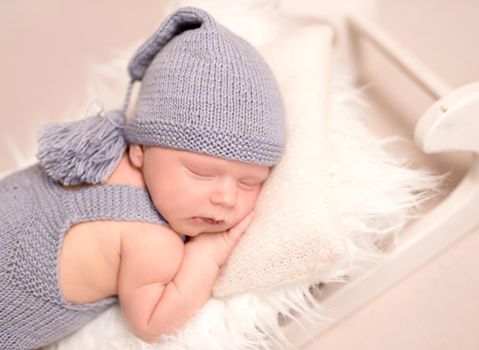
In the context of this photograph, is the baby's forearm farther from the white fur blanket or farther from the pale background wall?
the pale background wall

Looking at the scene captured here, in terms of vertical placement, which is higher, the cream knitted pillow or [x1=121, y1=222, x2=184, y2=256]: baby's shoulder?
the cream knitted pillow

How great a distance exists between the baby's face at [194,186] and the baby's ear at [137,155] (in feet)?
0.11

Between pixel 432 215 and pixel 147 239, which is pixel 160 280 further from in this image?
pixel 432 215

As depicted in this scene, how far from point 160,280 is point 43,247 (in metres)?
0.20

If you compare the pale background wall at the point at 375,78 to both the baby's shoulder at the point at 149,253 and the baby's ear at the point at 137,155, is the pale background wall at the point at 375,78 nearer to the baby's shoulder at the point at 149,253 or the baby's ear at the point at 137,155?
the baby's shoulder at the point at 149,253

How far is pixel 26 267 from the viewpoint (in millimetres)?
841

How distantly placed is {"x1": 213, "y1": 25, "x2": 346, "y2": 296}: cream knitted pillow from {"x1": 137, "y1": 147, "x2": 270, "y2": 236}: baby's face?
0.17 feet

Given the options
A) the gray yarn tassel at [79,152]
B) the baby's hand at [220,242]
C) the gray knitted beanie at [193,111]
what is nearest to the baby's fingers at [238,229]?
the baby's hand at [220,242]

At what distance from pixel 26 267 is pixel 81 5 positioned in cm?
110

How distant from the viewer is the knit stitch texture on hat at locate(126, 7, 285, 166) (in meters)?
0.78

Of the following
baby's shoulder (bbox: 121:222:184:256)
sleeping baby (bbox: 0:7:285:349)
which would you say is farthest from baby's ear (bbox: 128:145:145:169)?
baby's shoulder (bbox: 121:222:184:256)

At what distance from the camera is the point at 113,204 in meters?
0.85

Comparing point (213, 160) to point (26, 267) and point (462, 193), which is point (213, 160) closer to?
point (26, 267)

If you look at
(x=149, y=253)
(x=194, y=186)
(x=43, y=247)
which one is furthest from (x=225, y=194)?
(x=43, y=247)
